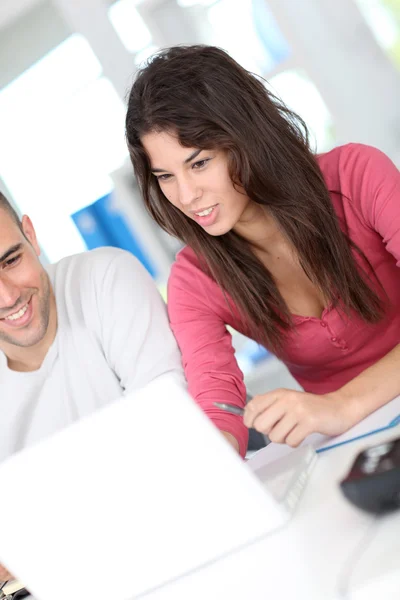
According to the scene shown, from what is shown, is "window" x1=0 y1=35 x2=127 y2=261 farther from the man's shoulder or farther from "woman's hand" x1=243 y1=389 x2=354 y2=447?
"woman's hand" x1=243 y1=389 x2=354 y2=447

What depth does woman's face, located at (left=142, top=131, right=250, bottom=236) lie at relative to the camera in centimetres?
124

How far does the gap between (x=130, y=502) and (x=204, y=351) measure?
64 cm

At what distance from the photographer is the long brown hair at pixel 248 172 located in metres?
1.22

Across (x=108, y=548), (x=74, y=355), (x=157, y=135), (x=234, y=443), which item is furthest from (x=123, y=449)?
(x=74, y=355)

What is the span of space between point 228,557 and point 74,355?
91 centimetres

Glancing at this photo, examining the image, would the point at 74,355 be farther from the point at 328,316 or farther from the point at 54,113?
the point at 54,113

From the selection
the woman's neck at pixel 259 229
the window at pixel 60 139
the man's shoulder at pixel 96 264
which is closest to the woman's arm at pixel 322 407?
the woman's neck at pixel 259 229

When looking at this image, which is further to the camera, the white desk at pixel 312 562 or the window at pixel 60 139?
the window at pixel 60 139

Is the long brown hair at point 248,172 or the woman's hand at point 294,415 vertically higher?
the long brown hair at point 248,172

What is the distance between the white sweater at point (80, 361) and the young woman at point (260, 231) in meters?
0.15

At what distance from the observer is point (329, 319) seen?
137 cm

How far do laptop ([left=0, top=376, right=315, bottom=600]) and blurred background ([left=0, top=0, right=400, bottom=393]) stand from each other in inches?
82.4

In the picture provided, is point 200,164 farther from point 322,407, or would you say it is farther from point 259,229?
point 322,407

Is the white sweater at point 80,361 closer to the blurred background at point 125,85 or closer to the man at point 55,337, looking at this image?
the man at point 55,337
